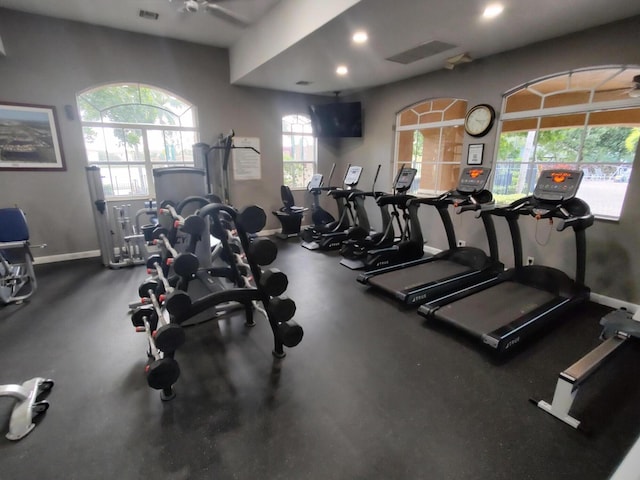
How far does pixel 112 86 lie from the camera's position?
4.83 meters

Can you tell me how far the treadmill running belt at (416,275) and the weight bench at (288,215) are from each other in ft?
9.28

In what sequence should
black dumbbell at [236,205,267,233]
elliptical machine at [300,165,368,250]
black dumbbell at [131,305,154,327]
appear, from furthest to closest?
elliptical machine at [300,165,368,250], black dumbbell at [131,305,154,327], black dumbbell at [236,205,267,233]

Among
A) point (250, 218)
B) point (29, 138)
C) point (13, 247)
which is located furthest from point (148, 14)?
point (250, 218)

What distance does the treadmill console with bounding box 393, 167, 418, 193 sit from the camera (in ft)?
14.8

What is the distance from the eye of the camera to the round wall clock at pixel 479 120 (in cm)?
424

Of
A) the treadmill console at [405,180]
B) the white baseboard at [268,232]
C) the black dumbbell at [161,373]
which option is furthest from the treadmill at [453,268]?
the white baseboard at [268,232]

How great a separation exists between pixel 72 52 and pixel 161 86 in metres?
1.17

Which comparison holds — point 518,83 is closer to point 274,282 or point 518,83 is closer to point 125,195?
point 274,282

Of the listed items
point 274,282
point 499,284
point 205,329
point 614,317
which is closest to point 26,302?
point 205,329

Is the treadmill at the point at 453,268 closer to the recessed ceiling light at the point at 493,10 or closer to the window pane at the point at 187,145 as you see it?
the recessed ceiling light at the point at 493,10

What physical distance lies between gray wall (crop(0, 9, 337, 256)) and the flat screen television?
164cm

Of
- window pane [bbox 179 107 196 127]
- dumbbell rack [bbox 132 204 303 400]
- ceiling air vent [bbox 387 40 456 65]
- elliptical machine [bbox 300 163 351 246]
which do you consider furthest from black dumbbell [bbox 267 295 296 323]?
window pane [bbox 179 107 196 127]

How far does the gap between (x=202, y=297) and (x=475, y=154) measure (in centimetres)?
428

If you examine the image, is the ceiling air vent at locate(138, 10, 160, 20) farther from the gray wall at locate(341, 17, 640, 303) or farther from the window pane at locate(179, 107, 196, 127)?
the gray wall at locate(341, 17, 640, 303)
